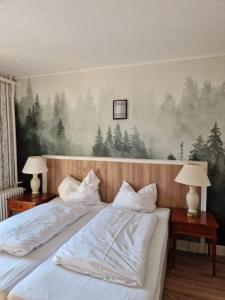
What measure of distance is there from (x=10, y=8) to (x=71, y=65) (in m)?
1.46

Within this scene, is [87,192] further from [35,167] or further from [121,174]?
[35,167]

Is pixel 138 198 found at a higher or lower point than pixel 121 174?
lower

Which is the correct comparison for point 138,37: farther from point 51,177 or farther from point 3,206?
point 3,206

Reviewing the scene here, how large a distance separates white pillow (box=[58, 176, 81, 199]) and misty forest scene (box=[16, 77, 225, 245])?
44 centimetres

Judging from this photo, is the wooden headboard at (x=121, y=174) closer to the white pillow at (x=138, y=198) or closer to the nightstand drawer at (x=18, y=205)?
the white pillow at (x=138, y=198)

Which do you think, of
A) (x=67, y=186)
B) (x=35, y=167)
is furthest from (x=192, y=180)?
(x=35, y=167)

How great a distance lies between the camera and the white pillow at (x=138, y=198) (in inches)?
110

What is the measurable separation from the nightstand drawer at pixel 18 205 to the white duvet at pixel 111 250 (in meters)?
1.36

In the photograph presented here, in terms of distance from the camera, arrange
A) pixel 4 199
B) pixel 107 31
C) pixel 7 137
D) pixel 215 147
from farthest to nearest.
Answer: pixel 7 137 < pixel 4 199 < pixel 215 147 < pixel 107 31

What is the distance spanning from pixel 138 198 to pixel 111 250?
3.87 ft

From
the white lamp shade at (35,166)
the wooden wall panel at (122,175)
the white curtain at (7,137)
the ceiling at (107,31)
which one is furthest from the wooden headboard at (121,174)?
the ceiling at (107,31)

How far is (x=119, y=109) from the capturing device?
10.5ft

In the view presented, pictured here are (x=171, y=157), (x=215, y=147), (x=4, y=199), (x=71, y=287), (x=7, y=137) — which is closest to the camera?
(x=71, y=287)

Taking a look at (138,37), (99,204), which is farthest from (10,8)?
(99,204)
